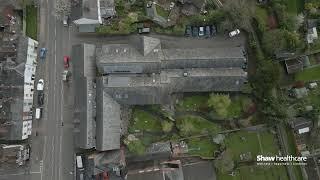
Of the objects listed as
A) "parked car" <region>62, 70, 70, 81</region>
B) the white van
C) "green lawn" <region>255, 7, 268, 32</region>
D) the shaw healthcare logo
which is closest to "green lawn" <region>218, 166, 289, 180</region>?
the shaw healthcare logo

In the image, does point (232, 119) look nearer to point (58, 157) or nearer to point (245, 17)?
point (245, 17)

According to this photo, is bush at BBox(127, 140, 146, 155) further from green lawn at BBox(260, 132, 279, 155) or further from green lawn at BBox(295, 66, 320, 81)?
green lawn at BBox(295, 66, 320, 81)

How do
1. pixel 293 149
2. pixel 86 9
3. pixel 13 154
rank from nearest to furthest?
pixel 293 149 < pixel 13 154 < pixel 86 9

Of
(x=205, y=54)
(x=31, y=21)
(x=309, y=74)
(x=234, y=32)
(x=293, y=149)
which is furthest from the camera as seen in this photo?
(x=31, y=21)

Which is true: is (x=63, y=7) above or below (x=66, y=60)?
above

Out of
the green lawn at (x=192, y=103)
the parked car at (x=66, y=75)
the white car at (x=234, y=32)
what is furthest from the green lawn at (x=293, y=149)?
the parked car at (x=66, y=75)

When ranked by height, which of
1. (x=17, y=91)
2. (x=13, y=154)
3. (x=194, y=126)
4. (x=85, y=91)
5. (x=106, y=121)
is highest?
(x=17, y=91)

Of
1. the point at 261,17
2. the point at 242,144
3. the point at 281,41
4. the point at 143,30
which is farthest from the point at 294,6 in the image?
the point at 143,30

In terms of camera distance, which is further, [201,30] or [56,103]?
[56,103]

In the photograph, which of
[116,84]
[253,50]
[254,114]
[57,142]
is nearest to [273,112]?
[254,114]

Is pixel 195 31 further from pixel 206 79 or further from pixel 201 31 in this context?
pixel 206 79
